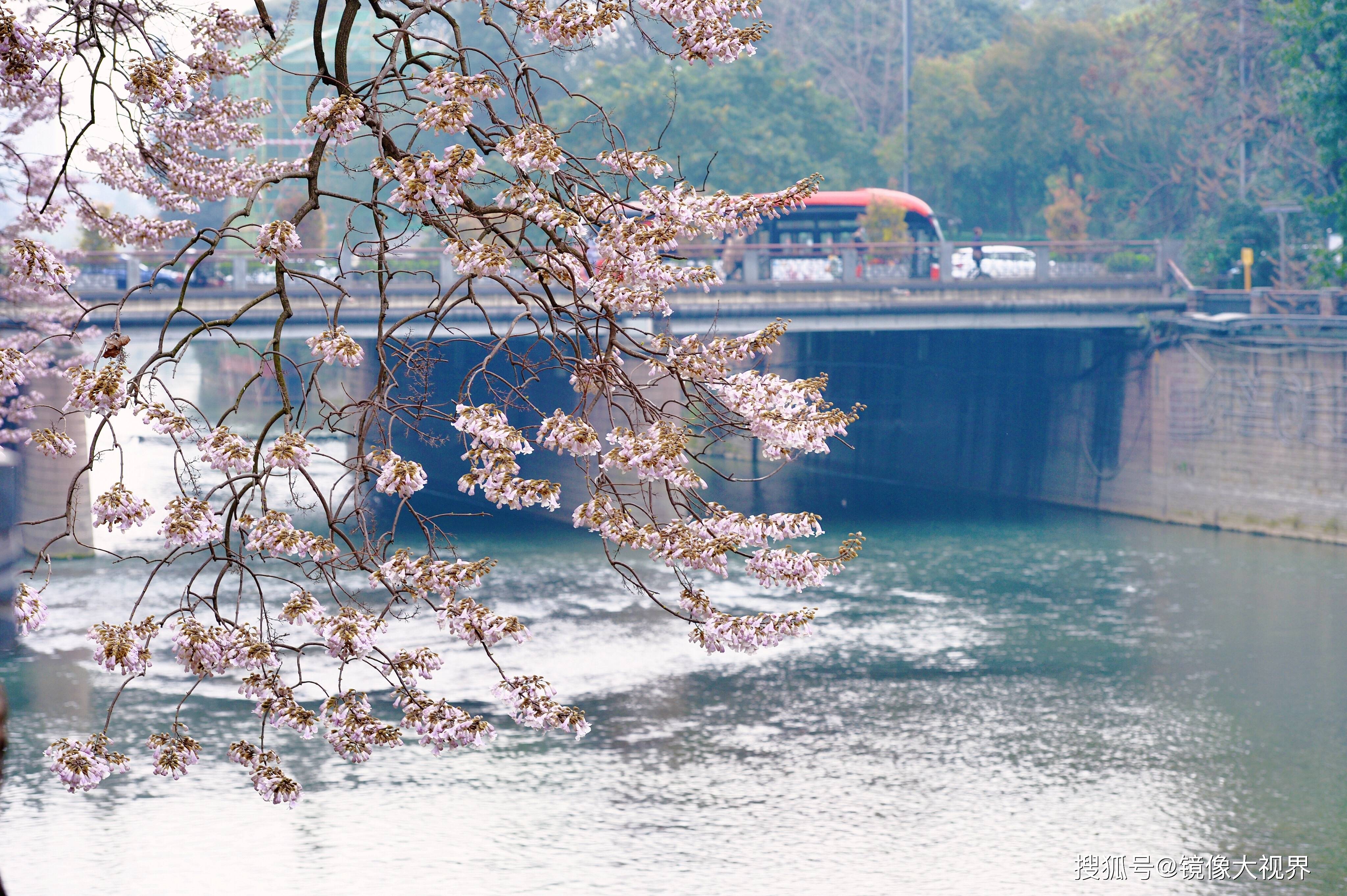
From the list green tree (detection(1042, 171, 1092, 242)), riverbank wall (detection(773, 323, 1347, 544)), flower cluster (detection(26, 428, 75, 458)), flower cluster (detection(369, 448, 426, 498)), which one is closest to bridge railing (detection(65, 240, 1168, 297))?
riverbank wall (detection(773, 323, 1347, 544))

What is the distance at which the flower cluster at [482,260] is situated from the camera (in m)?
7.41

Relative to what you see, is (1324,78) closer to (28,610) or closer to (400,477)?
(400,477)

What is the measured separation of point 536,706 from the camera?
8070 mm

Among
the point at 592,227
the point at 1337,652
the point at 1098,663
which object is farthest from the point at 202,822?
the point at 1337,652

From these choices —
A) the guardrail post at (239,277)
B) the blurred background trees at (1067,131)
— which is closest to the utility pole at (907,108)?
the blurred background trees at (1067,131)

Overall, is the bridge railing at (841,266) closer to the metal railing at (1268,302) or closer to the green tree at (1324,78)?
the metal railing at (1268,302)

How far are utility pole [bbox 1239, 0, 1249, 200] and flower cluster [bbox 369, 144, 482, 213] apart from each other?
41259 mm

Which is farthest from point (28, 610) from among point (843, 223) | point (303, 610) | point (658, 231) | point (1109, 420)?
point (843, 223)

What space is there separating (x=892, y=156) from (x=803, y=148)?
4.24 m

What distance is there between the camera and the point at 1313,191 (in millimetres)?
45719

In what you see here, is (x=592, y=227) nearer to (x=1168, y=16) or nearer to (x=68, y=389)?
(x=68, y=389)

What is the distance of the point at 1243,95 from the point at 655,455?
43.0m

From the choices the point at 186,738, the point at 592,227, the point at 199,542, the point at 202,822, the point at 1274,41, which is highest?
the point at 1274,41

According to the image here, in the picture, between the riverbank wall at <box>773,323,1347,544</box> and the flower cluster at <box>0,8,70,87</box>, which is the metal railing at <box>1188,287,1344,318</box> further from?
the flower cluster at <box>0,8,70,87</box>
